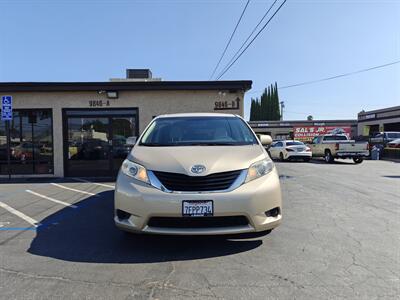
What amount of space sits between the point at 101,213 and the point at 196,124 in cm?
262

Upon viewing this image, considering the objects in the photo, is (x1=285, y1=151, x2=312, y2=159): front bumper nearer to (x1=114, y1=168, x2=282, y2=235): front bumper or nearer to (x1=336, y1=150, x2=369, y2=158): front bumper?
(x1=336, y1=150, x2=369, y2=158): front bumper

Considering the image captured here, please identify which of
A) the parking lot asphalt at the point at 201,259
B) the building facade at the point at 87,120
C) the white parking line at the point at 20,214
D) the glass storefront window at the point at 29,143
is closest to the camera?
the parking lot asphalt at the point at 201,259

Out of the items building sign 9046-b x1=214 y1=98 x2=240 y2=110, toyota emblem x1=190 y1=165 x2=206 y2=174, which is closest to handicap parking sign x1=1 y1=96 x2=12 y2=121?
building sign 9046-b x1=214 y1=98 x2=240 y2=110

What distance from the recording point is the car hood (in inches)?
158

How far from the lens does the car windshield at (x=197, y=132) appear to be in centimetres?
506

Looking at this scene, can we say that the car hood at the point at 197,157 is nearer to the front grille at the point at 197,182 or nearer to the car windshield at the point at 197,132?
the front grille at the point at 197,182

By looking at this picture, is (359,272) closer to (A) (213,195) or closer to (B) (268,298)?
(B) (268,298)

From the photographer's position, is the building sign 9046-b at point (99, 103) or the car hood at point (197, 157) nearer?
the car hood at point (197, 157)

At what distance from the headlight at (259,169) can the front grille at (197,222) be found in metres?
0.49

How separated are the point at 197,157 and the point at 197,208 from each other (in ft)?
2.30

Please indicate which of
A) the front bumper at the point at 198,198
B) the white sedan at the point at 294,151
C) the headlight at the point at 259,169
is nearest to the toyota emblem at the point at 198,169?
the front bumper at the point at 198,198

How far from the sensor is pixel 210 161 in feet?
13.5

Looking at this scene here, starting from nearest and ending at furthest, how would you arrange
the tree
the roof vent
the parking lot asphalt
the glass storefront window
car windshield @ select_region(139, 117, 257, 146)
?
the parking lot asphalt → car windshield @ select_region(139, 117, 257, 146) → the glass storefront window → the roof vent → the tree

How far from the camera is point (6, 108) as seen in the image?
1143 centimetres
